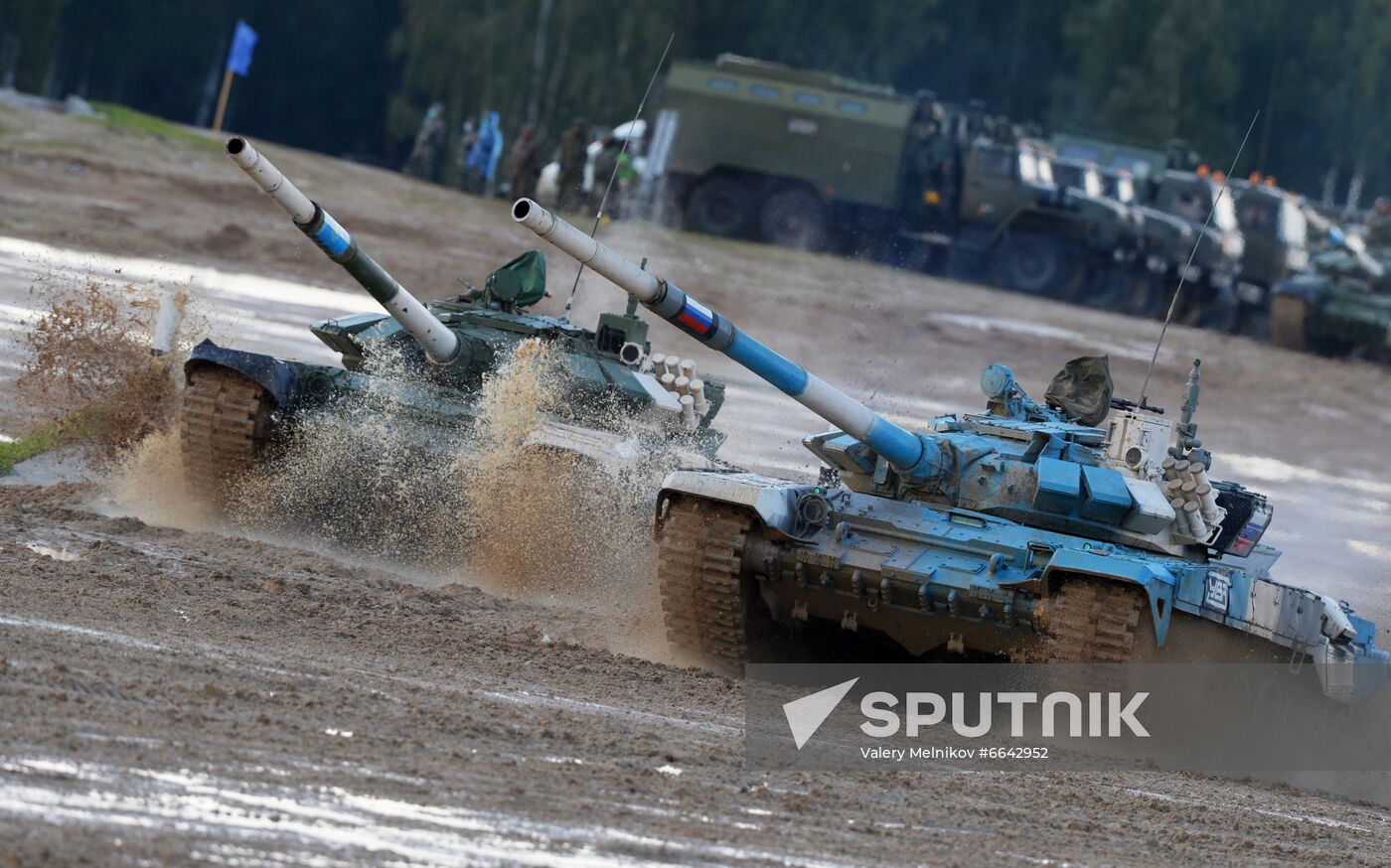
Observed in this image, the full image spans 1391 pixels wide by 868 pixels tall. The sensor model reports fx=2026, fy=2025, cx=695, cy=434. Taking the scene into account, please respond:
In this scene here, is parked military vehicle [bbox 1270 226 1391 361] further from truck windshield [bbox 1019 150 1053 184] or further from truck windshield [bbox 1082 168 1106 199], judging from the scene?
truck windshield [bbox 1019 150 1053 184]

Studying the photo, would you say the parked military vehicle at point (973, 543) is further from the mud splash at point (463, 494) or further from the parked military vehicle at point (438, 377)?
the parked military vehicle at point (438, 377)

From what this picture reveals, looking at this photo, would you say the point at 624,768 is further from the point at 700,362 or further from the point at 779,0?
the point at 779,0

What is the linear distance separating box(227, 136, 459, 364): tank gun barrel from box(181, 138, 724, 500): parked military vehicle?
1 cm

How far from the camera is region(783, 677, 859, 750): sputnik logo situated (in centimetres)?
1009

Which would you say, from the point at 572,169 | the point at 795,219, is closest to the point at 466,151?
the point at 572,169

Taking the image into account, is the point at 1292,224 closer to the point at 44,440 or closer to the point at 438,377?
the point at 438,377

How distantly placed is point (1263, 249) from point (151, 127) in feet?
68.7

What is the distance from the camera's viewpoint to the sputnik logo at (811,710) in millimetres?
10094

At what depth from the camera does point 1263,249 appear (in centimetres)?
3800

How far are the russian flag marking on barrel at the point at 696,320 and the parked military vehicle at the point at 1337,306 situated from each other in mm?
25265

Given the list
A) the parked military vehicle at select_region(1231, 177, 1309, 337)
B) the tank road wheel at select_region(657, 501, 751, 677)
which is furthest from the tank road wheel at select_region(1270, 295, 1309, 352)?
the tank road wheel at select_region(657, 501, 751, 677)

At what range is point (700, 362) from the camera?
89.2ft

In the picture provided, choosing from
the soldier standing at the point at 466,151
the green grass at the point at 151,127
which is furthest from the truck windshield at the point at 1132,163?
the green grass at the point at 151,127

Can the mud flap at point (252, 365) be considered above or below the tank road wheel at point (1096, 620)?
below
